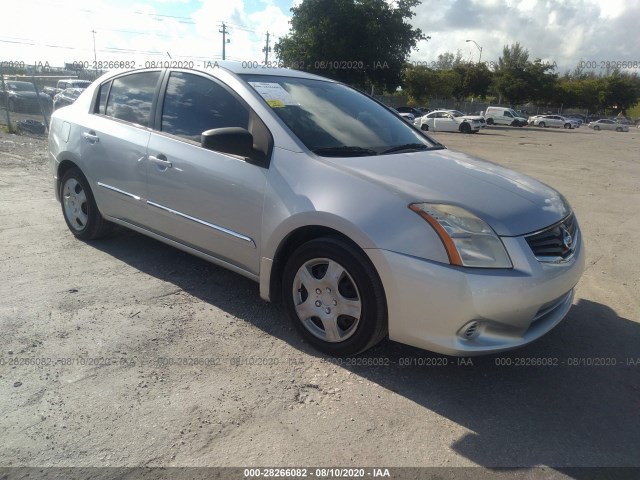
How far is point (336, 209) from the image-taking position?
9.53 ft

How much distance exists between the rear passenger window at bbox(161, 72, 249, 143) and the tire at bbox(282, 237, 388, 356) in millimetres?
1086

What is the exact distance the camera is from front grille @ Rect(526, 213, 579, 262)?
113 inches

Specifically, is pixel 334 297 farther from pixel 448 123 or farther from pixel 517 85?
pixel 517 85

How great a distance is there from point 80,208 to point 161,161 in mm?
1547

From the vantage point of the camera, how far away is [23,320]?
3.43m

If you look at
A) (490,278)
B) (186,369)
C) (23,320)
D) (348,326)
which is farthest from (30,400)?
(490,278)

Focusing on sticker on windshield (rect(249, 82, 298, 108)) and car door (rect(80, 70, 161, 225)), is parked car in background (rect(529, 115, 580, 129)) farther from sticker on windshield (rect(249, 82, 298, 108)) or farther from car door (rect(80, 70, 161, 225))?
sticker on windshield (rect(249, 82, 298, 108))

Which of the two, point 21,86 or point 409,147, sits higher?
point 409,147

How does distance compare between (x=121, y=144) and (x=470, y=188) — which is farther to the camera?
(x=121, y=144)

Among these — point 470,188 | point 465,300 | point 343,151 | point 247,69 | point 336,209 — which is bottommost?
point 465,300

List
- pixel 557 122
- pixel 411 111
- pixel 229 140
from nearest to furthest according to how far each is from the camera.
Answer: pixel 229 140 < pixel 411 111 < pixel 557 122

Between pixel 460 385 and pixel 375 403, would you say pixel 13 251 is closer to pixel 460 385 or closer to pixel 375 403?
pixel 375 403

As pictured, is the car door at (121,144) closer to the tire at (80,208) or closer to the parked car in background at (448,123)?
the tire at (80,208)

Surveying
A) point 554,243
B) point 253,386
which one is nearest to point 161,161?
point 253,386
